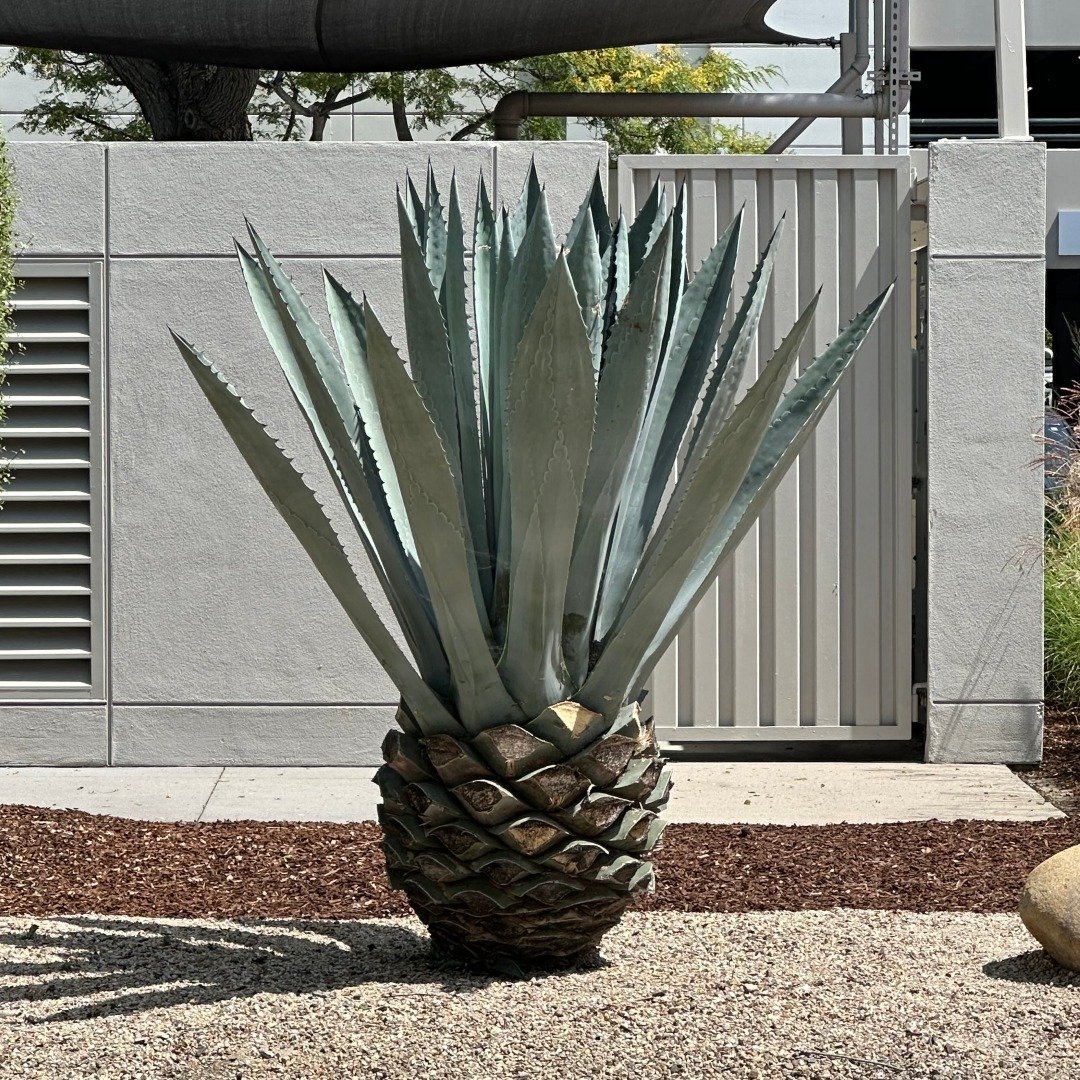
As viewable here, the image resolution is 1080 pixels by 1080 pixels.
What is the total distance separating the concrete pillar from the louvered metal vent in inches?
148

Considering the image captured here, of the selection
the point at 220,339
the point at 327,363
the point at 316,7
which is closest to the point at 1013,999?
the point at 327,363

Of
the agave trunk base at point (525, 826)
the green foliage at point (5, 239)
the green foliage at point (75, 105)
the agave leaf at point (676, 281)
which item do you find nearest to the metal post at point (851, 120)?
the green foliage at point (5, 239)

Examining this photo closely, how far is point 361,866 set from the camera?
4691 mm

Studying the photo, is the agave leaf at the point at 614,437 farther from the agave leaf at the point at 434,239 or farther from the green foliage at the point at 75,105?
the green foliage at the point at 75,105

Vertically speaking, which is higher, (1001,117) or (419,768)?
(1001,117)

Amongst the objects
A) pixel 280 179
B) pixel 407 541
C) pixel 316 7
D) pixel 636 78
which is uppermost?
pixel 636 78

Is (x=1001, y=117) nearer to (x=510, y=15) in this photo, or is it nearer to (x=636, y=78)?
(x=510, y=15)

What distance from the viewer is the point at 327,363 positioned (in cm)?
321

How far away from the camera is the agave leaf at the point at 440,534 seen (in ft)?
8.86

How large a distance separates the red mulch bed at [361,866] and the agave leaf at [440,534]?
1.39m

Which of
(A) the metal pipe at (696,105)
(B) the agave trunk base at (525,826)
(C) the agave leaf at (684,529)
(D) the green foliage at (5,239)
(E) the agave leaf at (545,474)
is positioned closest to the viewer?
(E) the agave leaf at (545,474)

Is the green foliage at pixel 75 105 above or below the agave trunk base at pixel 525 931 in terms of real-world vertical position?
above

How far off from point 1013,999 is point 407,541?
5.52 ft

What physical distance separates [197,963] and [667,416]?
169cm
